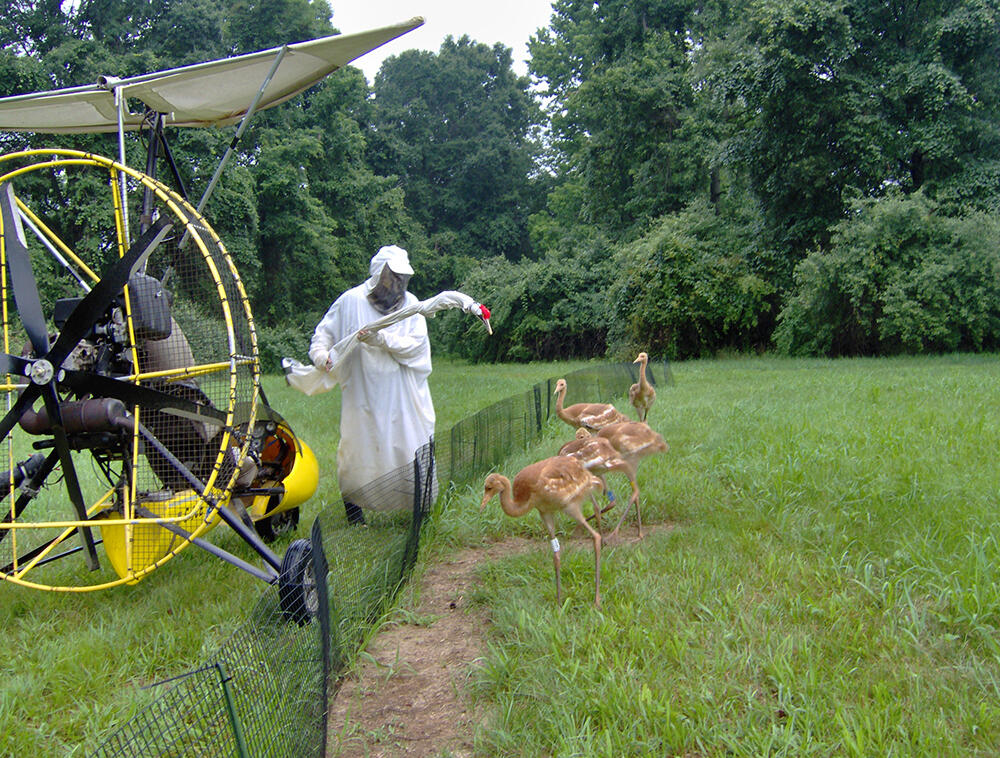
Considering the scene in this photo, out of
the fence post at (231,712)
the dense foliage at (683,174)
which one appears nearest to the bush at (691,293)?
the dense foliage at (683,174)

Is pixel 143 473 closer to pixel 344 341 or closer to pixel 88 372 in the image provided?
pixel 88 372

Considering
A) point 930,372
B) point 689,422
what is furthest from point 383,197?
point 689,422

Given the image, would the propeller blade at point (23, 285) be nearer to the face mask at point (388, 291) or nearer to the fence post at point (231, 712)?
the fence post at point (231, 712)

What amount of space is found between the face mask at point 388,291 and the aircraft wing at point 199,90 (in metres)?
1.47

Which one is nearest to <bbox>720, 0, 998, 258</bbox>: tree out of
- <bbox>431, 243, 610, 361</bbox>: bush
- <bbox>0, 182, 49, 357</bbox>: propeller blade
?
<bbox>431, 243, 610, 361</bbox>: bush

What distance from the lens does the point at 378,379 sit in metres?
6.31

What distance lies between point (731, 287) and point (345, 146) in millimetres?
19891

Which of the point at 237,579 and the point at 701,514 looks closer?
the point at 237,579

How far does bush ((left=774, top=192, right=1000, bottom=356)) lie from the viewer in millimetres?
19125

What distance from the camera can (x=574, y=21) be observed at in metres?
41.0

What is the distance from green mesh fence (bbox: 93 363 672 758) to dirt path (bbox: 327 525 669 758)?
0.15 meters

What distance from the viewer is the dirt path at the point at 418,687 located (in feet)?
10.8

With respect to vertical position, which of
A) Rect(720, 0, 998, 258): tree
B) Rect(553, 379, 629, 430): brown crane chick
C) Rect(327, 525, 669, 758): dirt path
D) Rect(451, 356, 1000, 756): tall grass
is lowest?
Rect(327, 525, 669, 758): dirt path

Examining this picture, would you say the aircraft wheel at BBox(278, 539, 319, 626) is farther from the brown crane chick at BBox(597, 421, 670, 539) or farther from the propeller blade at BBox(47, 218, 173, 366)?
the brown crane chick at BBox(597, 421, 670, 539)
